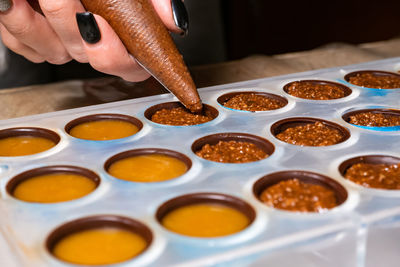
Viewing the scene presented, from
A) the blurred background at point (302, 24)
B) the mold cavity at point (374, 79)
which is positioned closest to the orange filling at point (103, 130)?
the mold cavity at point (374, 79)

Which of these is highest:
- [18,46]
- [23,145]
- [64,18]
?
[64,18]

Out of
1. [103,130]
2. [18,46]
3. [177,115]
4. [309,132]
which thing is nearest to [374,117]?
[309,132]

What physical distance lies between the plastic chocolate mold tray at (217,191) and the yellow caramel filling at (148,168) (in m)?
0.02

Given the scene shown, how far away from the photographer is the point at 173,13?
5.02 ft

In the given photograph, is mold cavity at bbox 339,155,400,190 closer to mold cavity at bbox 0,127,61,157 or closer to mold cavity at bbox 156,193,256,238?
mold cavity at bbox 156,193,256,238

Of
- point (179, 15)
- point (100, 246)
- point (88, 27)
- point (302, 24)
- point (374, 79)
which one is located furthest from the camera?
point (302, 24)

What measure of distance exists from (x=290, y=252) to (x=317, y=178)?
12.2 inches

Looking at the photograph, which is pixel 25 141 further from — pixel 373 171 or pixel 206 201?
pixel 373 171

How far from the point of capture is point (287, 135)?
1.48 metres

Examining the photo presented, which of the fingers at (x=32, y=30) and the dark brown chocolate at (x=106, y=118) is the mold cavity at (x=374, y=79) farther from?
the fingers at (x=32, y=30)

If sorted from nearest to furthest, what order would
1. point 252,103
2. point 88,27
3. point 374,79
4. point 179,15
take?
point 88,27
point 179,15
point 252,103
point 374,79

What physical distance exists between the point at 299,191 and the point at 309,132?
13.9 inches

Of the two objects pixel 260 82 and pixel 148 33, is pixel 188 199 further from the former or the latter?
pixel 260 82

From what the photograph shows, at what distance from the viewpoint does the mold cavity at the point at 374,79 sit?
188 cm
